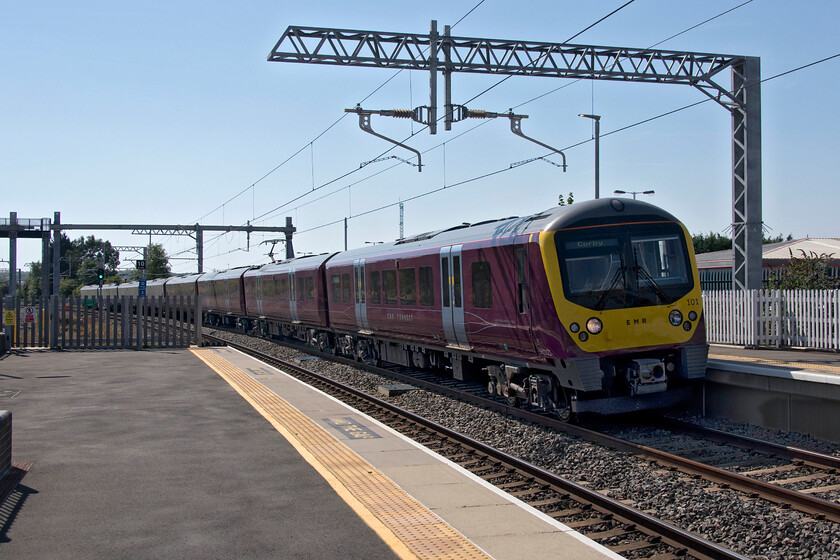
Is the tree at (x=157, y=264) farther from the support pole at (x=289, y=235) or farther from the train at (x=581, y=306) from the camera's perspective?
the train at (x=581, y=306)

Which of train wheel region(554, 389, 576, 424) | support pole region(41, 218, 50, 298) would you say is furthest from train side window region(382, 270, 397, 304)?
support pole region(41, 218, 50, 298)

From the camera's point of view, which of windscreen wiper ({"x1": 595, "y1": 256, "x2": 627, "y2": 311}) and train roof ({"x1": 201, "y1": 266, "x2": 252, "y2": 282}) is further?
train roof ({"x1": 201, "y1": 266, "x2": 252, "y2": 282})

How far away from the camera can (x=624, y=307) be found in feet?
35.2

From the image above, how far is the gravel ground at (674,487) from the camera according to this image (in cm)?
616

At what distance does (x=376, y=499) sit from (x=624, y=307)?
213 inches

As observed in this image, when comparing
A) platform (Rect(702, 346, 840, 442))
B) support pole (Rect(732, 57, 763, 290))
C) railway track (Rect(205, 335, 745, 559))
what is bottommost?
A: railway track (Rect(205, 335, 745, 559))

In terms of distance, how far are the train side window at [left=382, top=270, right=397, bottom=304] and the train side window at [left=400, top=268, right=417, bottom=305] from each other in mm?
470

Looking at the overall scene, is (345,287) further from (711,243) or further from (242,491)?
(711,243)

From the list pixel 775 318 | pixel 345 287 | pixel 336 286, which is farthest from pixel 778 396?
pixel 336 286

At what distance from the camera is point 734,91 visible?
18.8m

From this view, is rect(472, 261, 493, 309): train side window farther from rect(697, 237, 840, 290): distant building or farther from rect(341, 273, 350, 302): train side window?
rect(697, 237, 840, 290): distant building

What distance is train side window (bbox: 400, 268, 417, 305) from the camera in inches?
625

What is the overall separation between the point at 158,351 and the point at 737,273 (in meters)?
16.1

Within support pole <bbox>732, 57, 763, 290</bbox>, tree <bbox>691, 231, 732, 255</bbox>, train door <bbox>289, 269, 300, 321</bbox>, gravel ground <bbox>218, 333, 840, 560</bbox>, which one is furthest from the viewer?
tree <bbox>691, 231, 732, 255</bbox>
